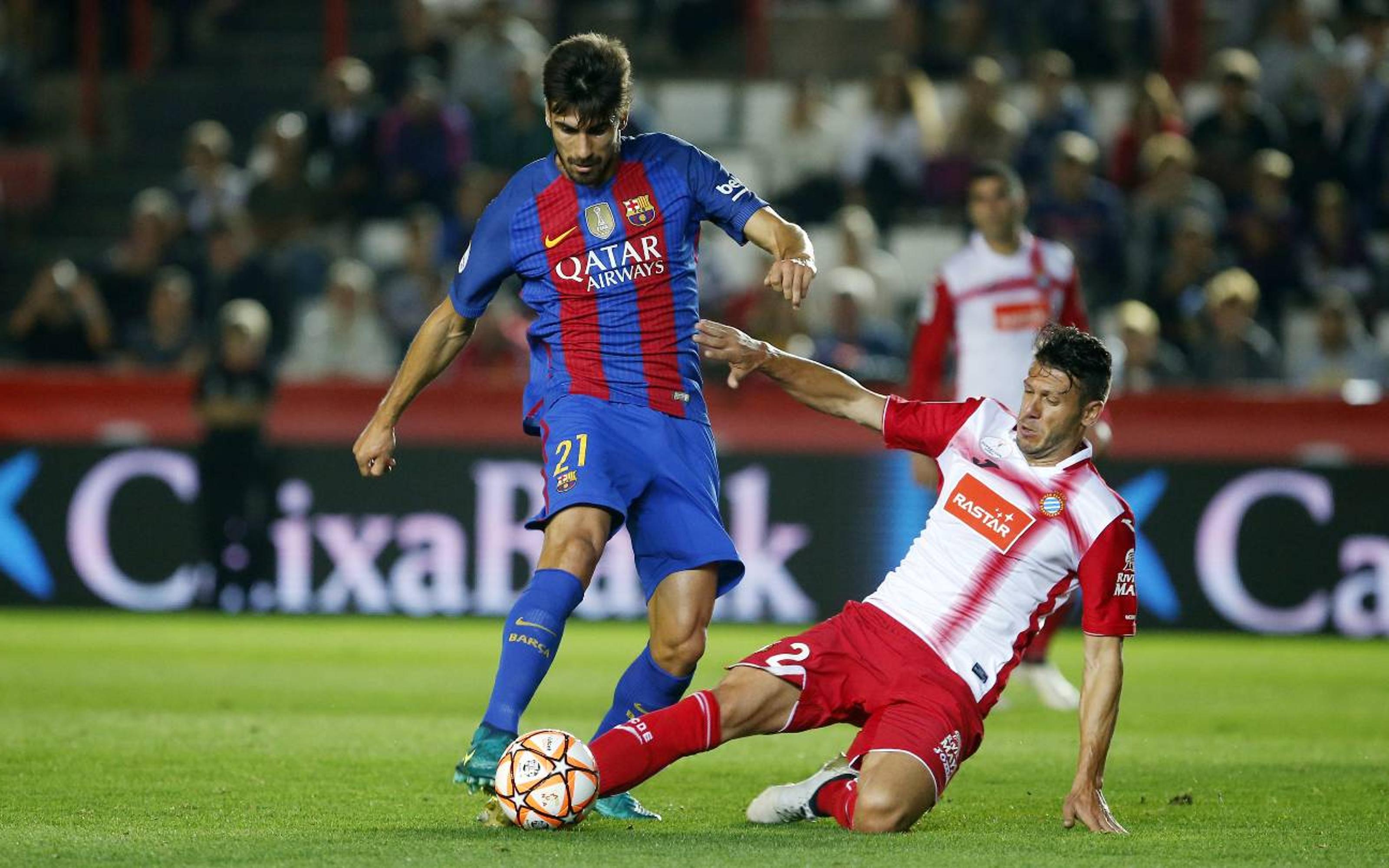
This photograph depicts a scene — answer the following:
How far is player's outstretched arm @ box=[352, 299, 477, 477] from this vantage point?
6.55 meters

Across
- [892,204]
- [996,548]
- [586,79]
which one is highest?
[892,204]

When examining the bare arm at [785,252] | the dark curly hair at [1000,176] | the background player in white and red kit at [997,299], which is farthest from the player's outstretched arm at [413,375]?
the dark curly hair at [1000,176]

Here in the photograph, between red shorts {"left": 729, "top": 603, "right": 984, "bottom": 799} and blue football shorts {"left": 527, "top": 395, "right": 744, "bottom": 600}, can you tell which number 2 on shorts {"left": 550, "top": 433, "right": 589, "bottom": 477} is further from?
red shorts {"left": 729, "top": 603, "right": 984, "bottom": 799}

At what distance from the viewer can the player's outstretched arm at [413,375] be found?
6.55 m

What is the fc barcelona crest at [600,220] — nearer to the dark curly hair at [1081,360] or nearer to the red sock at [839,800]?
the dark curly hair at [1081,360]

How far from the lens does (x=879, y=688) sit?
246 inches

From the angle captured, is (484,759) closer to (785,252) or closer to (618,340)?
(618,340)

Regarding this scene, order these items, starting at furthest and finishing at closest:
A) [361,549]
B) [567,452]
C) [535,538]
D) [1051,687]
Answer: [361,549], [535,538], [1051,687], [567,452]

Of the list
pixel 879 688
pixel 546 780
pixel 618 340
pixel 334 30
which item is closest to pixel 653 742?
pixel 546 780

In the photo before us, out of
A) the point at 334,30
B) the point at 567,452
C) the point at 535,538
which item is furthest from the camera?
the point at 334,30

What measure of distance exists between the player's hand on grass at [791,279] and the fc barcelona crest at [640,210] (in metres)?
0.53

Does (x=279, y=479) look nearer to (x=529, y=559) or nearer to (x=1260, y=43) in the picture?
(x=529, y=559)

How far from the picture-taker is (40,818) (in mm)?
6062

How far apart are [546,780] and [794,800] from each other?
0.83 metres
